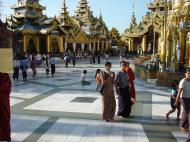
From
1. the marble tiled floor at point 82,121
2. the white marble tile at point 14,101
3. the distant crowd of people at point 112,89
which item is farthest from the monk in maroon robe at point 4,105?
the white marble tile at point 14,101

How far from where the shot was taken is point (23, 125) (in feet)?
30.1

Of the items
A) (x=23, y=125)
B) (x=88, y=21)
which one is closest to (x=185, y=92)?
(x=23, y=125)

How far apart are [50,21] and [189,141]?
45.5m

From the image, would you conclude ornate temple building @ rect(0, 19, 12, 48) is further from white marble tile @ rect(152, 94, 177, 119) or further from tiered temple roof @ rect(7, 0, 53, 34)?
white marble tile @ rect(152, 94, 177, 119)

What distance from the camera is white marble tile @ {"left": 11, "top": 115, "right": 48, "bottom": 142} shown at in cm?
814

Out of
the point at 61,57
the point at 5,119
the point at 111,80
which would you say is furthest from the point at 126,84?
the point at 61,57

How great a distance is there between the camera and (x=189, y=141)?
24.2 feet

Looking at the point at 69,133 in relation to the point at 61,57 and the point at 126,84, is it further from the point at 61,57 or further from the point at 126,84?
the point at 61,57

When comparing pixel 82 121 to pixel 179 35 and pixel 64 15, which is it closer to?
pixel 179 35

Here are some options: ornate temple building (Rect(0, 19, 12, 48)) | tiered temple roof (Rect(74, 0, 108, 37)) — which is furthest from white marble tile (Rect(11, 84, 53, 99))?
tiered temple roof (Rect(74, 0, 108, 37))

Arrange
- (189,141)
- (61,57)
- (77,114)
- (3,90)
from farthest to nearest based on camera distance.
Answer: (61,57), (77,114), (189,141), (3,90)

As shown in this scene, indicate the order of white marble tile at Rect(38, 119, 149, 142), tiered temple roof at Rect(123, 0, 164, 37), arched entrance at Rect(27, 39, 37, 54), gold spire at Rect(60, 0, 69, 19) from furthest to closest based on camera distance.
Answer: gold spire at Rect(60, 0, 69, 19), tiered temple roof at Rect(123, 0, 164, 37), arched entrance at Rect(27, 39, 37, 54), white marble tile at Rect(38, 119, 149, 142)

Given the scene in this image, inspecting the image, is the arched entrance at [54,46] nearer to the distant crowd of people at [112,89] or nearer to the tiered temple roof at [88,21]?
the tiered temple roof at [88,21]

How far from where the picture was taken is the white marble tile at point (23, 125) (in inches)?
320
